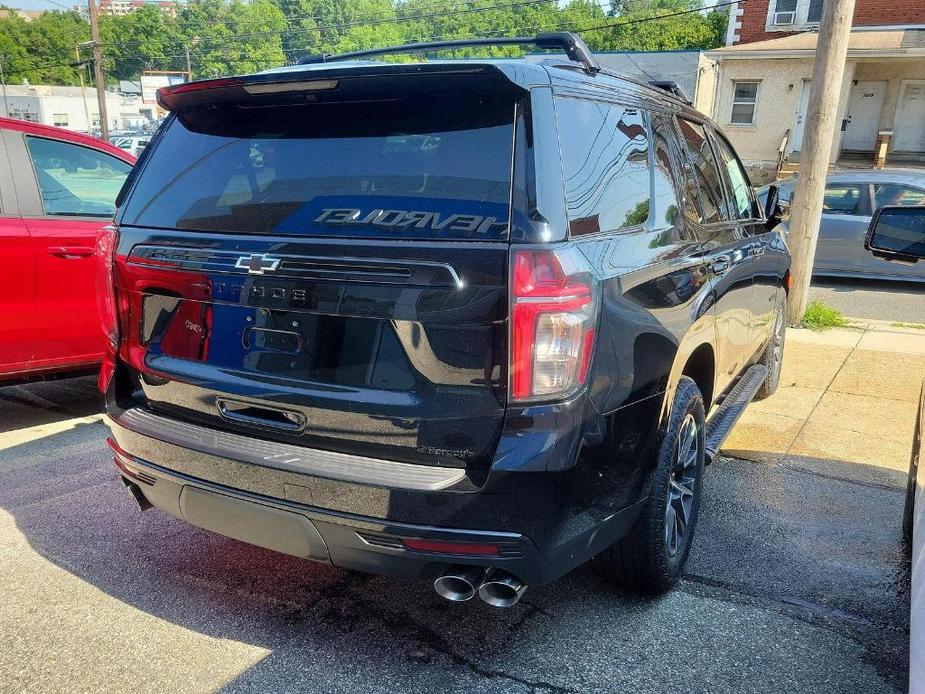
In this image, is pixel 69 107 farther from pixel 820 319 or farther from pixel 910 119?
pixel 820 319

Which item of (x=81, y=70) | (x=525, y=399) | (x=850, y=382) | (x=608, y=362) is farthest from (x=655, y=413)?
(x=81, y=70)

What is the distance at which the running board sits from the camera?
139 inches

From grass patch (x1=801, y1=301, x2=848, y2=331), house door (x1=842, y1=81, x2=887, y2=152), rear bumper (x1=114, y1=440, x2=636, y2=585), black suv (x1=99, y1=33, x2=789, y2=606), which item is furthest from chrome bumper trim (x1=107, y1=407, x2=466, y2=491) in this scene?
house door (x1=842, y1=81, x2=887, y2=152)

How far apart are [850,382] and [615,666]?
4.47m

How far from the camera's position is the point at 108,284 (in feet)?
9.39

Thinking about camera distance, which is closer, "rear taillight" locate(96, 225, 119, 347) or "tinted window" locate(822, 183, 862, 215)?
"rear taillight" locate(96, 225, 119, 347)

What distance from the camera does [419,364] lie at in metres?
2.19

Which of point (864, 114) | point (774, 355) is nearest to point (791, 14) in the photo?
point (864, 114)

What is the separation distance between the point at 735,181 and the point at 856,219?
7.07 metres

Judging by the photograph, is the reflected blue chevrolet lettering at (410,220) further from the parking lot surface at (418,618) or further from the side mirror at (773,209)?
the side mirror at (773,209)

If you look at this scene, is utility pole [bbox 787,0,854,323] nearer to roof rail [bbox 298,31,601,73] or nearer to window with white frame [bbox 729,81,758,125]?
roof rail [bbox 298,31,601,73]

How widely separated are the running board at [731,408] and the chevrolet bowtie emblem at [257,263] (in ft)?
6.97

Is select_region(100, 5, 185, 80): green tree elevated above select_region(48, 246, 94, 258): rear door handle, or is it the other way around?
select_region(100, 5, 185, 80): green tree

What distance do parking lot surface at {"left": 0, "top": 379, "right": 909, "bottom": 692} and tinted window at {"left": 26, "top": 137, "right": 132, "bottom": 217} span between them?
199 centimetres
